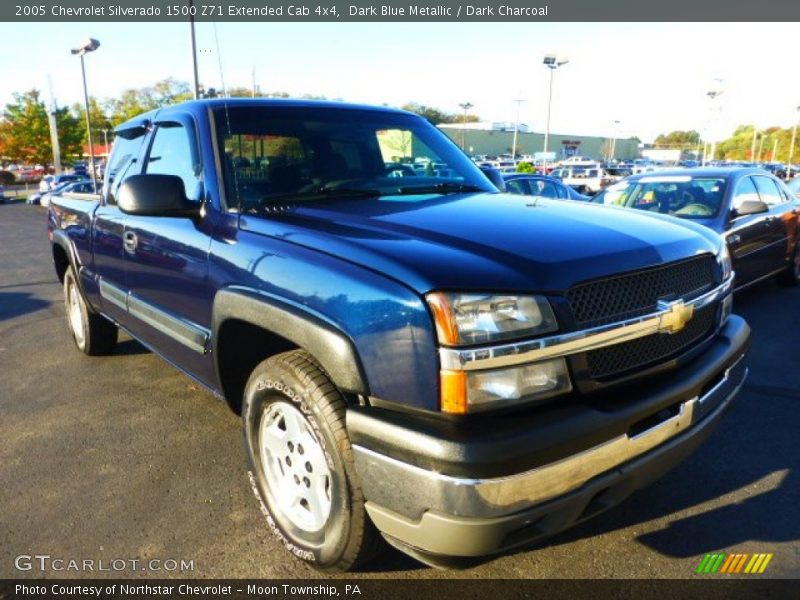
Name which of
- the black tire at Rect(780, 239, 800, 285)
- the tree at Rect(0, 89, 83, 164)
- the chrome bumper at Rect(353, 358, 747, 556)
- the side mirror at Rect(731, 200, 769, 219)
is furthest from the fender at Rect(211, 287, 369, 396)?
the tree at Rect(0, 89, 83, 164)

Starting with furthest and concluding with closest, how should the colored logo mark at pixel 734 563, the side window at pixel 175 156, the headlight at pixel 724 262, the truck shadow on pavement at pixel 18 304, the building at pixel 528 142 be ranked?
the building at pixel 528 142, the truck shadow on pavement at pixel 18 304, the side window at pixel 175 156, the headlight at pixel 724 262, the colored logo mark at pixel 734 563

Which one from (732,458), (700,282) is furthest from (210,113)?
(732,458)

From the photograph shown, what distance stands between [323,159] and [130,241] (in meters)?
1.38

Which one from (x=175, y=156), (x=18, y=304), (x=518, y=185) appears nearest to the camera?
(x=175, y=156)

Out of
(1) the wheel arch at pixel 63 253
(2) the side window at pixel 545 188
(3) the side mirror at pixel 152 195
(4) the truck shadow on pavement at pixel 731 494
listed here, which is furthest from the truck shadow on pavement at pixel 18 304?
(2) the side window at pixel 545 188

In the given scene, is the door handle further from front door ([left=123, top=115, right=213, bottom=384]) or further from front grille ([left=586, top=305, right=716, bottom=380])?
front grille ([left=586, top=305, right=716, bottom=380])

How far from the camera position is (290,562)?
2492mm

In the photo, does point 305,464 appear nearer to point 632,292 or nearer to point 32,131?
point 632,292

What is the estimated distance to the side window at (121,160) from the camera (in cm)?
391

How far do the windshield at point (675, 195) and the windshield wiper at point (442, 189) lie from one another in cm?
377

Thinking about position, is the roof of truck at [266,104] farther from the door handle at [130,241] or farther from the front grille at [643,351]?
the front grille at [643,351]

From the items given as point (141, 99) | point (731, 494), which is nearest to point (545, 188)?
point (731, 494)

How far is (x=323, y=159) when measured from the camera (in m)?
3.07

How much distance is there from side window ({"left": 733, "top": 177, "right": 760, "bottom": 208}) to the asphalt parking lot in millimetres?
2182
